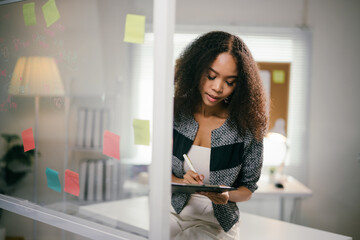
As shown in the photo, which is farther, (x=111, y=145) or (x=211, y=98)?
(x=211, y=98)

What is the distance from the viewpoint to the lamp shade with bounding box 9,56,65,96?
4.15 feet

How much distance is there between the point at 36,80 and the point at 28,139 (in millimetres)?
247

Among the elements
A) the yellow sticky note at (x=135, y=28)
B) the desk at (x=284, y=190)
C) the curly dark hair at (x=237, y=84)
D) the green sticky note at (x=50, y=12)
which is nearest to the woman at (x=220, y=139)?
the curly dark hair at (x=237, y=84)

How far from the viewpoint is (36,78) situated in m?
1.35

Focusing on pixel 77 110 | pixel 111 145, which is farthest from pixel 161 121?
pixel 77 110

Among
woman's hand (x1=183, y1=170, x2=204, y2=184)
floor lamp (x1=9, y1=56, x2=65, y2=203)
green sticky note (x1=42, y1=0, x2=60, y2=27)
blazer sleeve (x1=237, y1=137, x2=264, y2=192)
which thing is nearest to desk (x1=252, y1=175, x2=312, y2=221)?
blazer sleeve (x1=237, y1=137, x2=264, y2=192)

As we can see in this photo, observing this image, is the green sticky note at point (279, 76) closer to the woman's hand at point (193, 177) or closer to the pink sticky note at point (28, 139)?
the woman's hand at point (193, 177)

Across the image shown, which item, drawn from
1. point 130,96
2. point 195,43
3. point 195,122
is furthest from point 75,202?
point 195,43

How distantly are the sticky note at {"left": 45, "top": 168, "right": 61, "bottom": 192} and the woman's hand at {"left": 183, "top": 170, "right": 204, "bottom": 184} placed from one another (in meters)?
0.51

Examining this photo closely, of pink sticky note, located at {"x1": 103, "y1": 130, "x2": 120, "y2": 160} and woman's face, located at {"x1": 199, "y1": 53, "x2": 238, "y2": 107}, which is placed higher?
woman's face, located at {"x1": 199, "y1": 53, "x2": 238, "y2": 107}

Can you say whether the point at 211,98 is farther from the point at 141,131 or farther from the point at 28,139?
the point at 28,139

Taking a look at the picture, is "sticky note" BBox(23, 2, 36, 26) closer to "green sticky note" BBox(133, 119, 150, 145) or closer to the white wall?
"green sticky note" BBox(133, 119, 150, 145)

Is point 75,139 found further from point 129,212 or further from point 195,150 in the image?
point 195,150

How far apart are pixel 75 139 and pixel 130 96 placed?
322 millimetres
